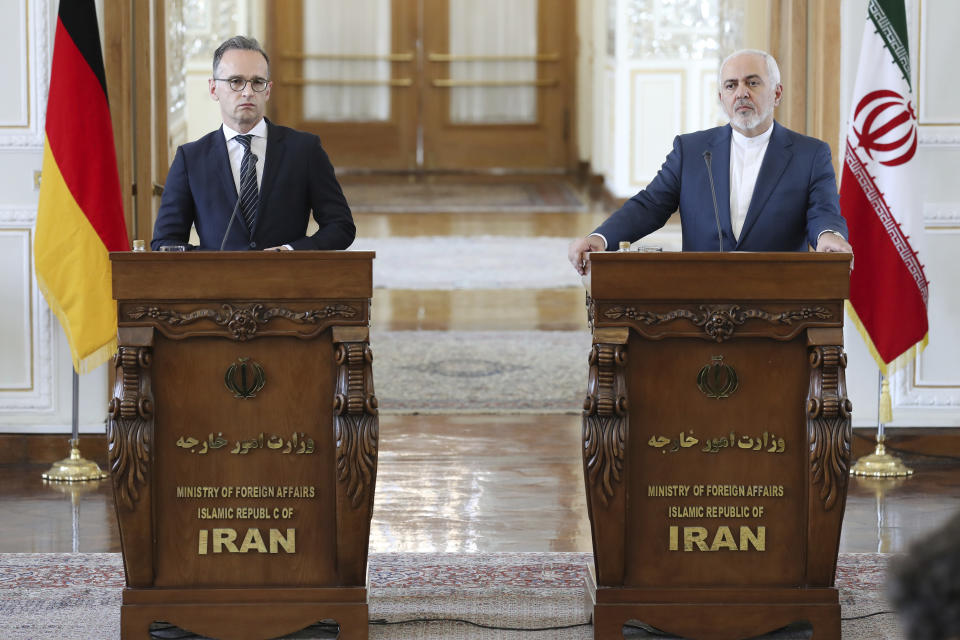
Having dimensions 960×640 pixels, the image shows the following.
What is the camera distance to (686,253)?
374 centimetres

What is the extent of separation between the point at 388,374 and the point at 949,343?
2.99m

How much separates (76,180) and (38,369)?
0.97m

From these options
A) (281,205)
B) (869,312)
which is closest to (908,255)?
(869,312)

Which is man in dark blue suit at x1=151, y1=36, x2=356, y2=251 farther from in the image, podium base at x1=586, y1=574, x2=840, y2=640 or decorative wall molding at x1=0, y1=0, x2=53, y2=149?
decorative wall molding at x1=0, y1=0, x2=53, y2=149

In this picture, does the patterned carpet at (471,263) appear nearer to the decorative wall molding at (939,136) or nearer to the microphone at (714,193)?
the decorative wall molding at (939,136)

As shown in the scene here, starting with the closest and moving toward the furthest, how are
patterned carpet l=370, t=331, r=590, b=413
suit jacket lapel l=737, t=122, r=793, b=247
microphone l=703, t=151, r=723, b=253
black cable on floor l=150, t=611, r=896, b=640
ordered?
black cable on floor l=150, t=611, r=896, b=640 → microphone l=703, t=151, r=723, b=253 → suit jacket lapel l=737, t=122, r=793, b=247 → patterned carpet l=370, t=331, r=590, b=413

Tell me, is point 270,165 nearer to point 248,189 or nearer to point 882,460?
point 248,189

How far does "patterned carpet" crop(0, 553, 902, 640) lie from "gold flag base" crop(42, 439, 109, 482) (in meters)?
1.10

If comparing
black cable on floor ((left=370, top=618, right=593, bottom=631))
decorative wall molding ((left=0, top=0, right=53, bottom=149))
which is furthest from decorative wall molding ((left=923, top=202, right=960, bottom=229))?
decorative wall molding ((left=0, top=0, right=53, bottom=149))

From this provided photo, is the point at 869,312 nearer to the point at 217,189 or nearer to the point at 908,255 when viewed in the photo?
the point at 908,255

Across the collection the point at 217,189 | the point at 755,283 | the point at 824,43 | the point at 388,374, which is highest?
the point at 824,43

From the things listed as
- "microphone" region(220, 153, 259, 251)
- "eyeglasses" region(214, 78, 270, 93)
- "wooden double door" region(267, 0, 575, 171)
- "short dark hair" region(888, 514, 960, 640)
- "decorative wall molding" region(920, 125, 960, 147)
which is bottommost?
"short dark hair" region(888, 514, 960, 640)

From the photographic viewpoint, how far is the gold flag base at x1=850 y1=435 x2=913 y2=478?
232 inches

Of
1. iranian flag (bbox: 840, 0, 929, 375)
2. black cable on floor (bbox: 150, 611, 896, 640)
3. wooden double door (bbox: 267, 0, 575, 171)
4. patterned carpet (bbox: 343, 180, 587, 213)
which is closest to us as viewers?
black cable on floor (bbox: 150, 611, 896, 640)
